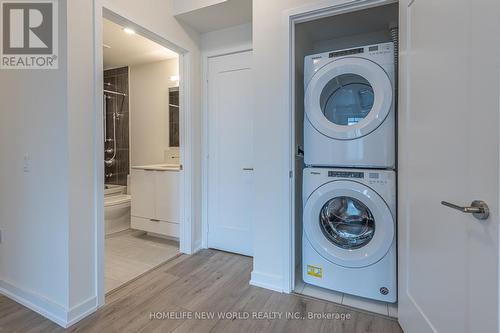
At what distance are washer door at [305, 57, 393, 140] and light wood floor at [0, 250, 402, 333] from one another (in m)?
1.16

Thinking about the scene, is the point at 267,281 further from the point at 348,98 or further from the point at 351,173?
the point at 348,98

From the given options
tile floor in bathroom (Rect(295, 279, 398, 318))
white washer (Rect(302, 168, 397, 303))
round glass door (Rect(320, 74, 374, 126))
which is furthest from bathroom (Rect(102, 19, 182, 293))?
round glass door (Rect(320, 74, 374, 126))

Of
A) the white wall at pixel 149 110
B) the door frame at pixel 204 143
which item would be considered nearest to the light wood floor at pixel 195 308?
the door frame at pixel 204 143

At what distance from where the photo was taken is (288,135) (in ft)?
6.20

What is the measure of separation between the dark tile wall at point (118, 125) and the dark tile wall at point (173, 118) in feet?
2.71

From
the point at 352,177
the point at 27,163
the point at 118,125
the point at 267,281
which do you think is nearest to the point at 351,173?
the point at 352,177

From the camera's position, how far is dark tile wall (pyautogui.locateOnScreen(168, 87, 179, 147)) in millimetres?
3623

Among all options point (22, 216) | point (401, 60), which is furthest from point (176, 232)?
point (401, 60)

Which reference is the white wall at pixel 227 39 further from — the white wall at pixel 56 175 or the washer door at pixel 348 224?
the washer door at pixel 348 224

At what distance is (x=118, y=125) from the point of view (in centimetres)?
408

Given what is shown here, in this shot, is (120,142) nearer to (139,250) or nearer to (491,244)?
(139,250)

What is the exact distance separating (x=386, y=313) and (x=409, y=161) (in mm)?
1015

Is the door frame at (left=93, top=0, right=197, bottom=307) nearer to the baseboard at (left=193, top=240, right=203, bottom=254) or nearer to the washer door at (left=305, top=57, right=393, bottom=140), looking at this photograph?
the baseboard at (left=193, top=240, right=203, bottom=254)

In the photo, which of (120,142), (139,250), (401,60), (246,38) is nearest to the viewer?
(401,60)
